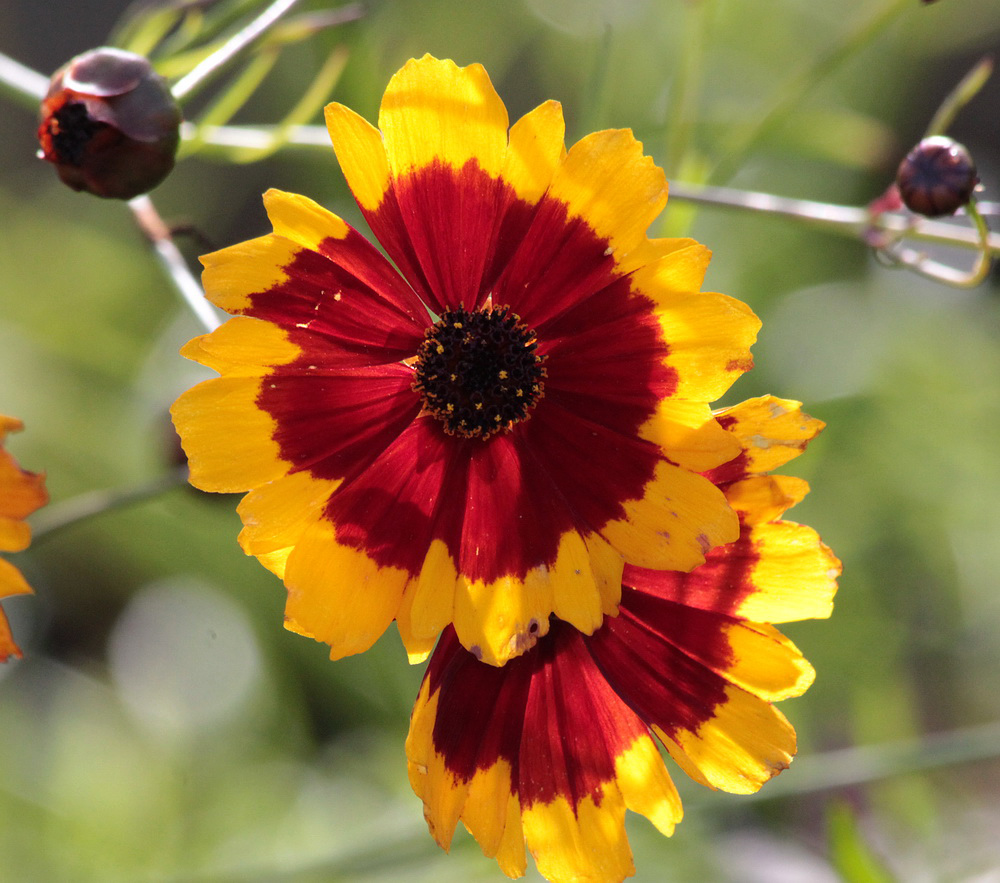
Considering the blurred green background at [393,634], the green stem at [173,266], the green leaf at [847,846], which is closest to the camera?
the green stem at [173,266]

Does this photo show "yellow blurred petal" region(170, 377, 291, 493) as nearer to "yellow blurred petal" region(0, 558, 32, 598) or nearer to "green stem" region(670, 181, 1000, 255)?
"yellow blurred petal" region(0, 558, 32, 598)

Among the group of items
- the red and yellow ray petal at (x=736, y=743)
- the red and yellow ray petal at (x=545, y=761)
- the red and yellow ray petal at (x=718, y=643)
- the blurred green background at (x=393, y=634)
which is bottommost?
the blurred green background at (x=393, y=634)

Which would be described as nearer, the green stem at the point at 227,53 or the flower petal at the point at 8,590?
the flower petal at the point at 8,590

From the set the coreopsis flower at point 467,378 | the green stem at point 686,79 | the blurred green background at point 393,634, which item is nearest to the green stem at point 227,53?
the coreopsis flower at point 467,378

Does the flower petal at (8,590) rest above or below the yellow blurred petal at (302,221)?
below

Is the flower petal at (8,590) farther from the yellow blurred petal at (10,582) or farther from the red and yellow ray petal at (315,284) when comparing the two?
the red and yellow ray petal at (315,284)

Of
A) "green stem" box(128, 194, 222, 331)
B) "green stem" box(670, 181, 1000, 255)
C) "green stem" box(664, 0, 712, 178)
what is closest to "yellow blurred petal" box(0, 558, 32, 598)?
"green stem" box(128, 194, 222, 331)

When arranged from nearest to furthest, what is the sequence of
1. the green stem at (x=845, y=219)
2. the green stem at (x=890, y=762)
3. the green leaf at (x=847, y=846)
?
the green stem at (x=845, y=219) → the green leaf at (x=847, y=846) → the green stem at (x=890, y=762)
